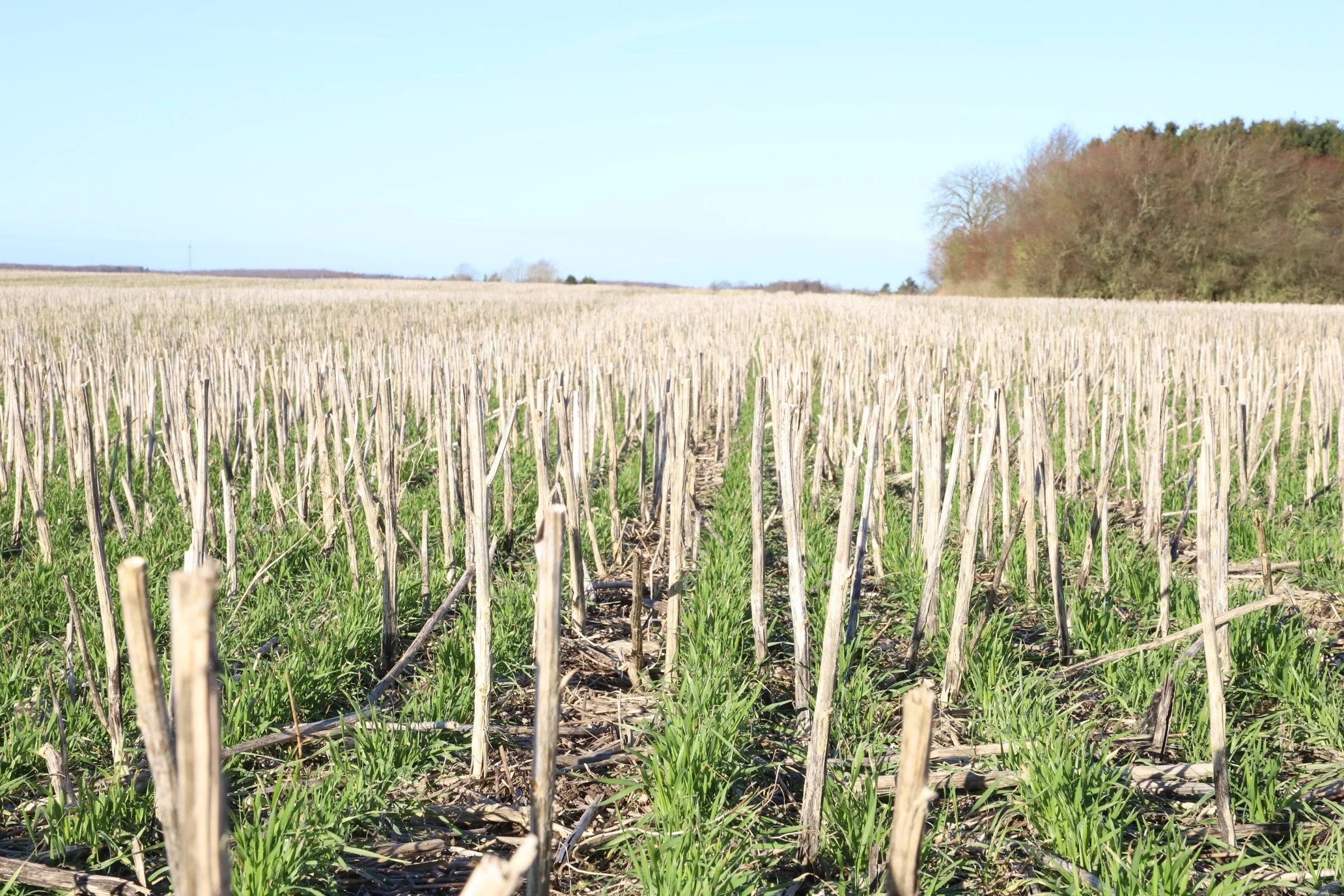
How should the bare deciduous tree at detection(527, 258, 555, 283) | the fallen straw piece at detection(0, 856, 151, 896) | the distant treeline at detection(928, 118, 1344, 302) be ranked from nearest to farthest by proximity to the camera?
the fallen straw piece at detection(0, 856, 151, 896) → the distant treeline at detection(928, 118, 1344, 302) → the bare deciduous tree at detection(527, 258, 555, 283)

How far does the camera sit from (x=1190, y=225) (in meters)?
32.6

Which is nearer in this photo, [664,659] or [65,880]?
[65,880]

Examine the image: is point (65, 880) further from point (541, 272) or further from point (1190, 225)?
point (541, 272)

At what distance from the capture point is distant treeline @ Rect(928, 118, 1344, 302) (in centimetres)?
3238

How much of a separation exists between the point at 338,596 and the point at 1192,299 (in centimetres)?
3505

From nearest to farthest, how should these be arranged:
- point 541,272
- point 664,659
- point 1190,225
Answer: point 664,659
point 1190,225
point 541,272

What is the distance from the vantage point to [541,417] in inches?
113

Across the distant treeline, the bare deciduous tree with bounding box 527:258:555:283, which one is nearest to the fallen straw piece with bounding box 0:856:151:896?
the distant treeline

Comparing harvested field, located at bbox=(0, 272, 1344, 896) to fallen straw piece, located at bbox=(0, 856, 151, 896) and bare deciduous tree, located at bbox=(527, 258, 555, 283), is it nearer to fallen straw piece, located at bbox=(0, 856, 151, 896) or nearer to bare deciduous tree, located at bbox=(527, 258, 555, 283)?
fallen straw piece, located at bbox=(0, 856, 151, 896)

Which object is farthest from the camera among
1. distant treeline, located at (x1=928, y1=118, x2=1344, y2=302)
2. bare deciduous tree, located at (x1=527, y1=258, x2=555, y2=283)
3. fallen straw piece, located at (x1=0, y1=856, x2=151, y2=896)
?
bare deciduous tree, located at (x1=527, y1=258, x2=555, y2=283)

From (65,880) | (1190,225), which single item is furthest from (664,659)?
(1190,225)

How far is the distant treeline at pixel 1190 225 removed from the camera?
1275 inches

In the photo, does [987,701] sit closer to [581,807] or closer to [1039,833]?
[1039,833]

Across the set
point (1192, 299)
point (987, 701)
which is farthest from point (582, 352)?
point (1192, 299)
